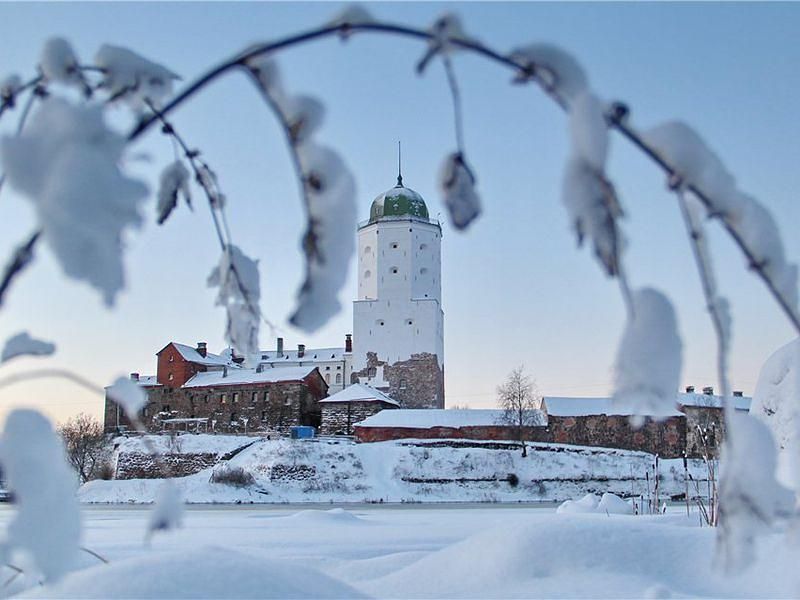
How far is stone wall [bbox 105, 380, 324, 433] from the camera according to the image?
44.7 meters

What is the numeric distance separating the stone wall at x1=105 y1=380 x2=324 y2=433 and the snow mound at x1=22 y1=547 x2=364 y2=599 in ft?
139

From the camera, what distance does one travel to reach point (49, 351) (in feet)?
3.31

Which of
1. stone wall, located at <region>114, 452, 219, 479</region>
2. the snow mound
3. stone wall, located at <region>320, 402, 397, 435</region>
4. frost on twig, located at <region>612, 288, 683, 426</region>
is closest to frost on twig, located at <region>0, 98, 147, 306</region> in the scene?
frost on twig, located at <region>612, 288, 683, 426</region>

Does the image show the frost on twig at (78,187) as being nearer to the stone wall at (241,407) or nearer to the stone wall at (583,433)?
the stone wall at (583,433)

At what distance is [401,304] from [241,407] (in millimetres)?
10268

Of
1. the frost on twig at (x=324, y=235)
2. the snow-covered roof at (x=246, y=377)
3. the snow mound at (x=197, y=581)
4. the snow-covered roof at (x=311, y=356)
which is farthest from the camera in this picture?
the snow-covered roof at (x=311, y=356)

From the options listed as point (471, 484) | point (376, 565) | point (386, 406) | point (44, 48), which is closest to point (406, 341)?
point (386, 406)

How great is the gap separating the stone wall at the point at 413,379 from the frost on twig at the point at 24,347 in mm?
43174

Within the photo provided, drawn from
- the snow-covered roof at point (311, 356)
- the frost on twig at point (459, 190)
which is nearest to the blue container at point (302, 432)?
the snow-covered roof at point (311, 356)

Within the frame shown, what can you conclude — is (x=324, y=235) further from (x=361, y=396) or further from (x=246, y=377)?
(x=246, y=377)

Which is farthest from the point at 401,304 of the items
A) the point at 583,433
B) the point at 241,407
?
the point at 583,433

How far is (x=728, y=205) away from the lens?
76 centimetres

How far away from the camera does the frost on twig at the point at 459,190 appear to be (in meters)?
0.93

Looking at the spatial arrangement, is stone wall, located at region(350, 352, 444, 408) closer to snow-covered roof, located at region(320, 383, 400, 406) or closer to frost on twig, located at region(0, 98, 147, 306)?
snow-covered roof, located at region(320, 383, 400, 406)
